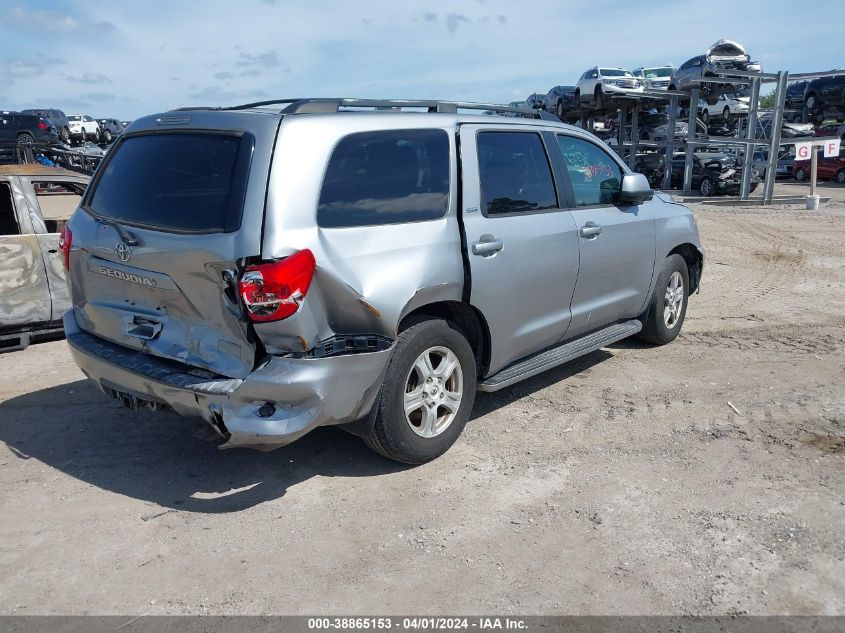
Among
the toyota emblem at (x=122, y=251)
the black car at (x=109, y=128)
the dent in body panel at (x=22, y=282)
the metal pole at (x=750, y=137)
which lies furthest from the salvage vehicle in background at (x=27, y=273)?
the black car at (x=109, y=128)

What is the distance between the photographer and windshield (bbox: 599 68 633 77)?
24.4 meters

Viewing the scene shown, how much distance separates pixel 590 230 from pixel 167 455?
317 cm

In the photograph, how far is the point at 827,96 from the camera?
3077 centimetres

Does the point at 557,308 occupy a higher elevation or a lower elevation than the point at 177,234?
lower

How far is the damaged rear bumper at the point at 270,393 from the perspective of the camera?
3.42 metres

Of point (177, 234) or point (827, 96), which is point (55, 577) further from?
point (827, 96)

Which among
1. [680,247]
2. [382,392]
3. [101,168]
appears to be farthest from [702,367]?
[101,168]

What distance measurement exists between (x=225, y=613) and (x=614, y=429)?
2.78 m

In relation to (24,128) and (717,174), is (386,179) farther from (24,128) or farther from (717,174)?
(24,128)

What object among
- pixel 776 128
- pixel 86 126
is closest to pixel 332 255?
pixel 776 128

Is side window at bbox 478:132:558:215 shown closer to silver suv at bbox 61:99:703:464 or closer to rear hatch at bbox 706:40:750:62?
silver suv at bbox 61:99:703:464

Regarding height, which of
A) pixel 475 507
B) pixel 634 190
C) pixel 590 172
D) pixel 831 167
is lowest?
pixel 831 167

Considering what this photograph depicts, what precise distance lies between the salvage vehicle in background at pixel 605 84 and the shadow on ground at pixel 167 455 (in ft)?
68.3

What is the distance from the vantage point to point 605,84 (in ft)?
78.0
